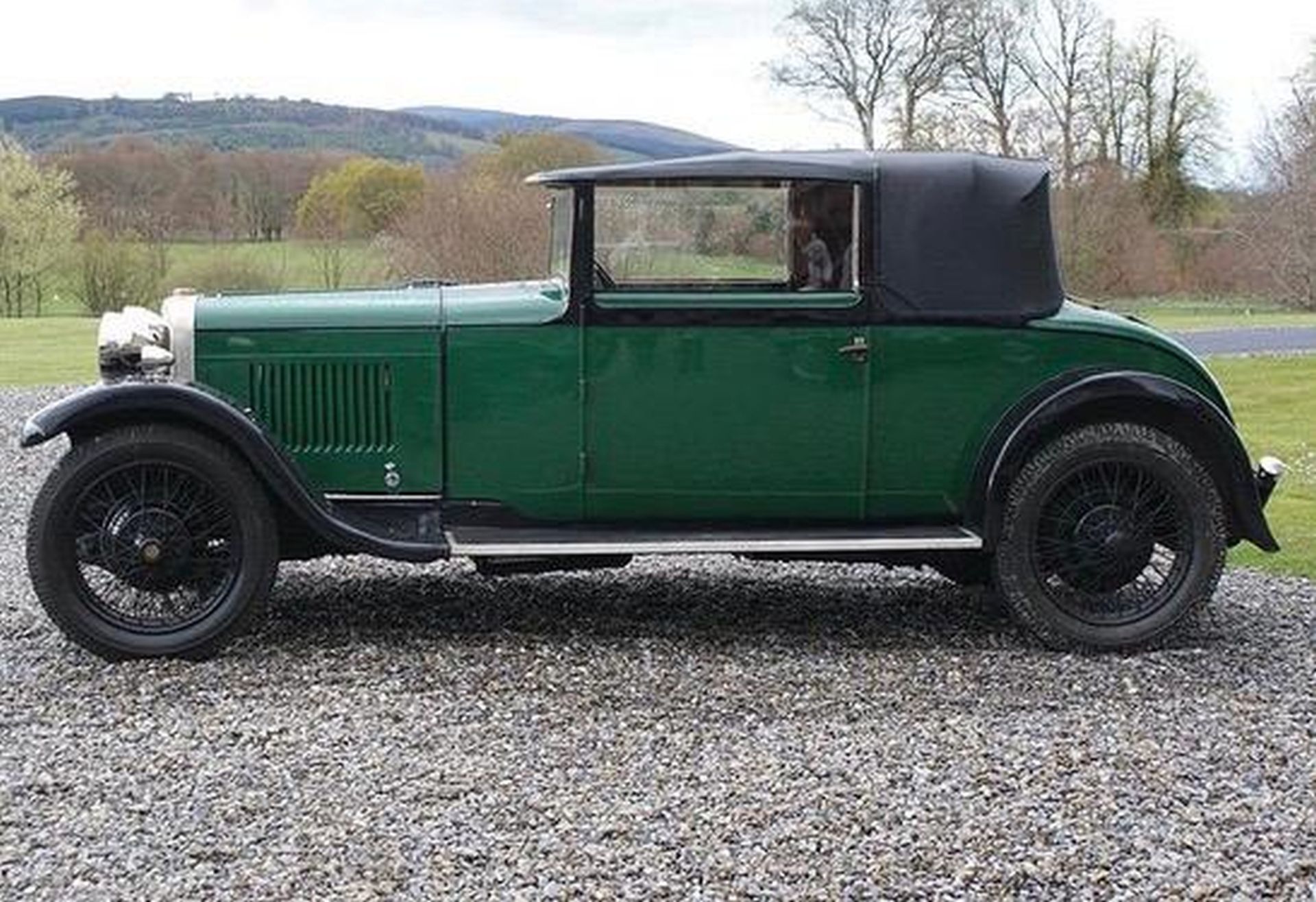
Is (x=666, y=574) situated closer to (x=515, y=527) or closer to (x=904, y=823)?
(x=515, y=527)

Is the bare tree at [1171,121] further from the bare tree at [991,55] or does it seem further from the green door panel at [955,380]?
the green door panel at [955,380]

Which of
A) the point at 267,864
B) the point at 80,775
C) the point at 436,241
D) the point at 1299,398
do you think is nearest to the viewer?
the point at 267,864

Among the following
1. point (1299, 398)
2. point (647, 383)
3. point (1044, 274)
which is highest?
point (1044, 274)

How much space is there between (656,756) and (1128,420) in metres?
2.37

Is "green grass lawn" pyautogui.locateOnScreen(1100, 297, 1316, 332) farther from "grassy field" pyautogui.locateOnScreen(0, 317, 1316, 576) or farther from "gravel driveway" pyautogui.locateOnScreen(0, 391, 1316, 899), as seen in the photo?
"gravel driveway" pyautogui.locateOnScreen(0, 391, 1316, 899)

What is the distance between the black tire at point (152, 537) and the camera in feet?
17.4

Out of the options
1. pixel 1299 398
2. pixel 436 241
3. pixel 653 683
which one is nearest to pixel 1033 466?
pixel 653 683

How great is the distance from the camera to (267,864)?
3609mm

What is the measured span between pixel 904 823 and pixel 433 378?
101 inches

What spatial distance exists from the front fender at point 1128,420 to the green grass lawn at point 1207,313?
68.9 feet

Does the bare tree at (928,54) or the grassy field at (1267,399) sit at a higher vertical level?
the bare tree at (928,54)

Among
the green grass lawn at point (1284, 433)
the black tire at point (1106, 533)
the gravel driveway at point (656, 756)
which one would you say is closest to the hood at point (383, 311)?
the gravel driveway at point (656, 756)

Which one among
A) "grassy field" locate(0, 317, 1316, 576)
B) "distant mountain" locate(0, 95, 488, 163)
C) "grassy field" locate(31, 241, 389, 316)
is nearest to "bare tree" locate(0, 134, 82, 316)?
"grassy field" locate(31, 241, 389, 316)

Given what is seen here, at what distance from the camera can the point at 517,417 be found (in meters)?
5.55
